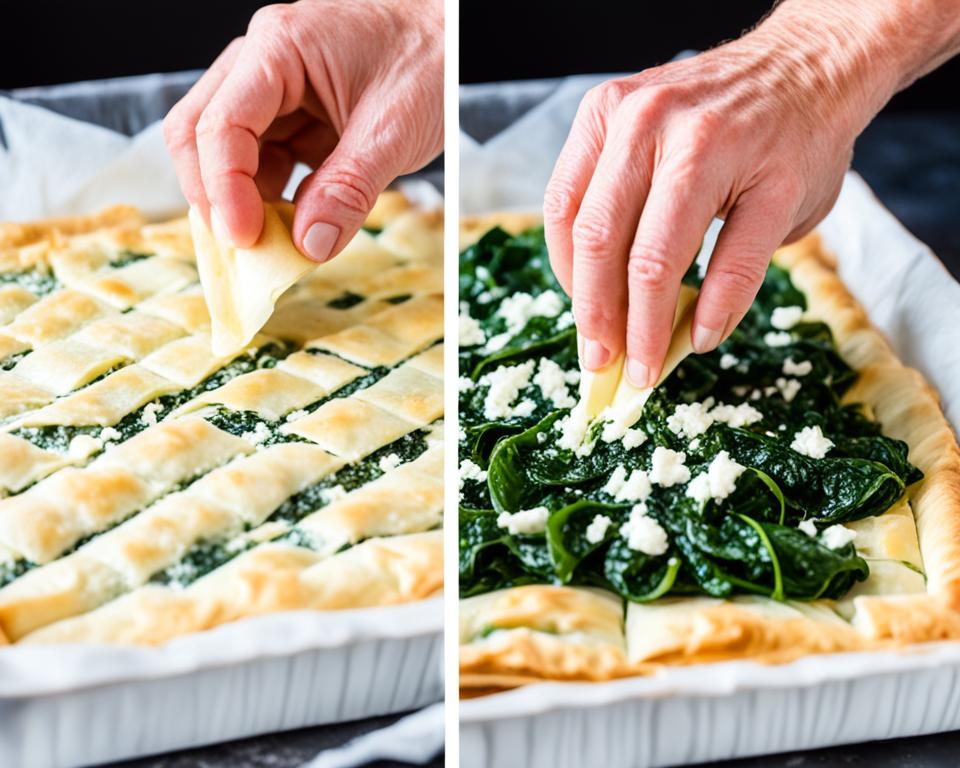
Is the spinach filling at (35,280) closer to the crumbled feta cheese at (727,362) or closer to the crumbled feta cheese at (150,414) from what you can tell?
Result: the crumbled feta cheese at (150,414)

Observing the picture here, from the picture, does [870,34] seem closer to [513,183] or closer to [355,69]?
[355,69]

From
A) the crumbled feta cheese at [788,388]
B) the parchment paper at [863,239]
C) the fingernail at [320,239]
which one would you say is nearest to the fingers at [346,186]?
the fingernail at [320,239]

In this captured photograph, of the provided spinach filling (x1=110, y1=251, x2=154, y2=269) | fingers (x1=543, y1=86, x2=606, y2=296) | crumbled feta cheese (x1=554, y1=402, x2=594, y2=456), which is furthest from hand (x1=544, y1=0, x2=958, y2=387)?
spinach filling (x1=110, y1=251, x2=154, y2=269)

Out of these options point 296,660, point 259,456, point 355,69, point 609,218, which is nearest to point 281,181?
point 355,69

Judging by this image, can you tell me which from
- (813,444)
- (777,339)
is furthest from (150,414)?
(777,339)

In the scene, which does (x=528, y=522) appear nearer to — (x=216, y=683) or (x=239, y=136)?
(x=216, y=683)
